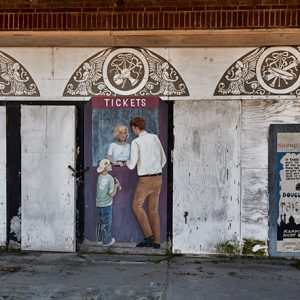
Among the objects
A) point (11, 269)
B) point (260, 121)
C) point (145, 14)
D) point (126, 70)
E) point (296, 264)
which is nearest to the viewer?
point (145, 14)

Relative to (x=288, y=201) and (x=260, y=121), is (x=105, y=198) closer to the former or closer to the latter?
(x=260, y=121)

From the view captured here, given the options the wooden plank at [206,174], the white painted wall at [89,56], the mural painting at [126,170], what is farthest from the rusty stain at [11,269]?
the white painted wall at [89,56]

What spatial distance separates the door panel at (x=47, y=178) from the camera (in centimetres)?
654

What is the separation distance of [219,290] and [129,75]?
3042 mm

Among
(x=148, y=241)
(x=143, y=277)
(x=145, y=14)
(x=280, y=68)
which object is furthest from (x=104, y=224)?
(x=280, y=68)

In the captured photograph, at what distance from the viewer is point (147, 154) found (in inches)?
254

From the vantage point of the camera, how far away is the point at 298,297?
502 centimetres

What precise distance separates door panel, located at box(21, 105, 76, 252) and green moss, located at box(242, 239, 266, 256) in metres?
2.37

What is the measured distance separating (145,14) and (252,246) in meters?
3.36

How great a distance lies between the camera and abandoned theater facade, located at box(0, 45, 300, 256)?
6305 mm

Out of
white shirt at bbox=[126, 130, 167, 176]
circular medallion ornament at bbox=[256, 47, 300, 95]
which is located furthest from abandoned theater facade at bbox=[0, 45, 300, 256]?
white shirt at bbox=[126, 130, 167, 176]

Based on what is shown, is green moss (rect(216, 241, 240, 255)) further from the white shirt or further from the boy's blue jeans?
the boy's blue jeans

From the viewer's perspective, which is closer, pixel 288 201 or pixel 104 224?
pixel 288 201

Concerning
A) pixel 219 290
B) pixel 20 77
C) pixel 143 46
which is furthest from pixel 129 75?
pixel 219 290
